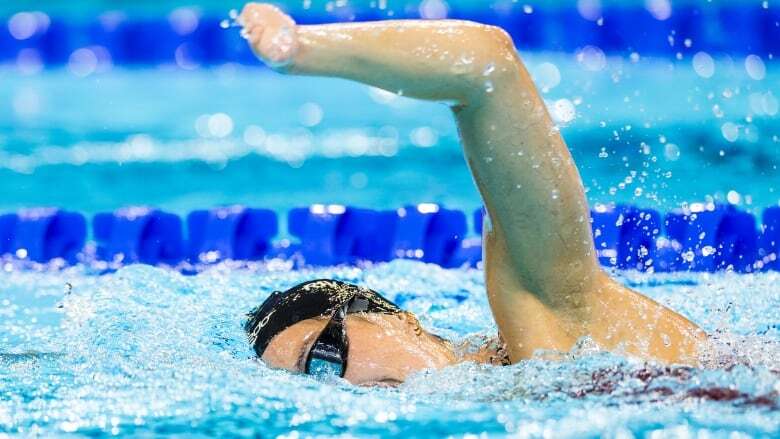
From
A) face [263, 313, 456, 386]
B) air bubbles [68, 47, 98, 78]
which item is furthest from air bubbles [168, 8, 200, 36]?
face [263, 313, 456, 386]

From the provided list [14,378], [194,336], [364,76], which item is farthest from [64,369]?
[364,76]

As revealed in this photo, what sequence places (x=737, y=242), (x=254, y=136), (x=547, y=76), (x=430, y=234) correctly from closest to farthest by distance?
1. (x=737, y=242)
2. (x=430, y=234)
3. (x=254, y=136)
4. (x=547, y=76)

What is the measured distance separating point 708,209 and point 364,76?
1970 millimetres

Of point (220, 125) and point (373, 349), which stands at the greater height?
point (220, 125)

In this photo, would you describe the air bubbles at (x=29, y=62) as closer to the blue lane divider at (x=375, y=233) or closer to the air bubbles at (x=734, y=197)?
the blue lane divider at (x=375, y=233)

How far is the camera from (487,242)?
1.57m

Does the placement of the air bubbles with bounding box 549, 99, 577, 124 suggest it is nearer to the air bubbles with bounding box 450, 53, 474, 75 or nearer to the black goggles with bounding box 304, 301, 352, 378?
the black goggles with bounding box 304, 301, 352, 378

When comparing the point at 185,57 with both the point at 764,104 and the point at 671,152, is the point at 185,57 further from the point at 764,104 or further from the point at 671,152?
the point at 764,104

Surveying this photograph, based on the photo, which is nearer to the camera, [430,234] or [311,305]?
[311,305]

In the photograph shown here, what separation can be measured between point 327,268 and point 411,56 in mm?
1728

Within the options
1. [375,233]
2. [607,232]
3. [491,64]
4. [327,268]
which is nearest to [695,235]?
A: [607,232]

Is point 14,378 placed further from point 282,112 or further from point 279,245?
point 282,112

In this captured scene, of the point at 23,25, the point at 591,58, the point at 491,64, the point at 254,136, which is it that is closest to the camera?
the point at 491,64

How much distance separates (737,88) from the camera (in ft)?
13.4
